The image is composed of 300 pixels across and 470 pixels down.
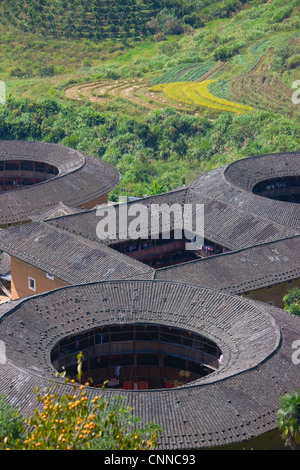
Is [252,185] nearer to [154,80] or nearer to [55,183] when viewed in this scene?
[55,183]

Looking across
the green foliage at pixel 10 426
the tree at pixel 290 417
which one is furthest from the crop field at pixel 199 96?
the green foliage at pixel 10 426

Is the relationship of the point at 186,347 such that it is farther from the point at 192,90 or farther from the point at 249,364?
the point at 192,90

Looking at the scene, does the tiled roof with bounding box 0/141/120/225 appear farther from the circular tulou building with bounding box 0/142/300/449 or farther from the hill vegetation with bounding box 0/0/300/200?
the hill vegetation with bounding box 0/0/300/200

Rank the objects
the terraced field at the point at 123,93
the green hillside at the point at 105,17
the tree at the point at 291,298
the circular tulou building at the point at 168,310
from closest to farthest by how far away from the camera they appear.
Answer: the circular tulou building at the point at 168,310 < the tree at the point at 291,298 < the terraced field at the point at 123,93 < the green hillside at the point at 105,17

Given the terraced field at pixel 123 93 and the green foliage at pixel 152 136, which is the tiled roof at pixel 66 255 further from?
the terraced field at pixel 123 93

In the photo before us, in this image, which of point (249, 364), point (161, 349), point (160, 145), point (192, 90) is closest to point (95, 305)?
point (161, 349)

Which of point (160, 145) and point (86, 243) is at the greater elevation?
point (86, 243)
